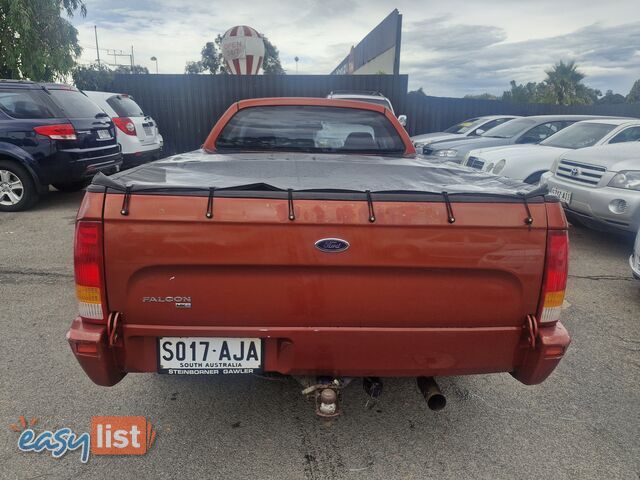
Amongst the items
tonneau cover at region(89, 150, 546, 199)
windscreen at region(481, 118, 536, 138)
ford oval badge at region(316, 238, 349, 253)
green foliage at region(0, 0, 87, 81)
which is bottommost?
ford oval badge at region(316, 238, 349, 253)

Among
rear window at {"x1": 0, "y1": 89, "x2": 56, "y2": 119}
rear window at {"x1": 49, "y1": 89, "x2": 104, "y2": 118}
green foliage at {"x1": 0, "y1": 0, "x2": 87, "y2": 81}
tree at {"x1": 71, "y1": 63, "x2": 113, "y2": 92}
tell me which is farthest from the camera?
tree at {"x1": 71, "y1": 63, "x2": 113, "y2": 92}

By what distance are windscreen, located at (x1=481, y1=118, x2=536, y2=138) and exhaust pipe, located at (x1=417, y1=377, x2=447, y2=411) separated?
29.0 feet

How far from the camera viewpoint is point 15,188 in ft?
23.4

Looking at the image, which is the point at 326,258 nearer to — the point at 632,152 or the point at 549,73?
the point at 632,152

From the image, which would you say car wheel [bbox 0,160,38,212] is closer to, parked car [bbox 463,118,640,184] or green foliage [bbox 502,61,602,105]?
parked car [bbox 463,118,640,184]

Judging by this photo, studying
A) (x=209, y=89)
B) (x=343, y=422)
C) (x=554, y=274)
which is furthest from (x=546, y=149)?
(x=209, y=89)

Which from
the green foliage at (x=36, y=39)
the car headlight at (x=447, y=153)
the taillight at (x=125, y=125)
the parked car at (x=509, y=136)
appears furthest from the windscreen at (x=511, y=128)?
the green foliage at (x=36, y=39)

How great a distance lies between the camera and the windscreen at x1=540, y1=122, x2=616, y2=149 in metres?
7.48

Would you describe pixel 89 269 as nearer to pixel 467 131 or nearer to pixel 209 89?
pixel 467 131

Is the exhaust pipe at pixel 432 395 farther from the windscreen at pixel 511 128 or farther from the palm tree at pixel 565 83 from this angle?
the palm tree at pixel 565 83

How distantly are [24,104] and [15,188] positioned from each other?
4.15 ft

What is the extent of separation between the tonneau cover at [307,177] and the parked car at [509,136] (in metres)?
6.30

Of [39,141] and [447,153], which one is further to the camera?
→ [447,153]

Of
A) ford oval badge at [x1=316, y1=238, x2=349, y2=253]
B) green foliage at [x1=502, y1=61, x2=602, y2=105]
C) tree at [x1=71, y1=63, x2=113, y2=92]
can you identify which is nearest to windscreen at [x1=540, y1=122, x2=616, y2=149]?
ford oval badge at [x1=316, y1=238, x2=349, y2=253]
